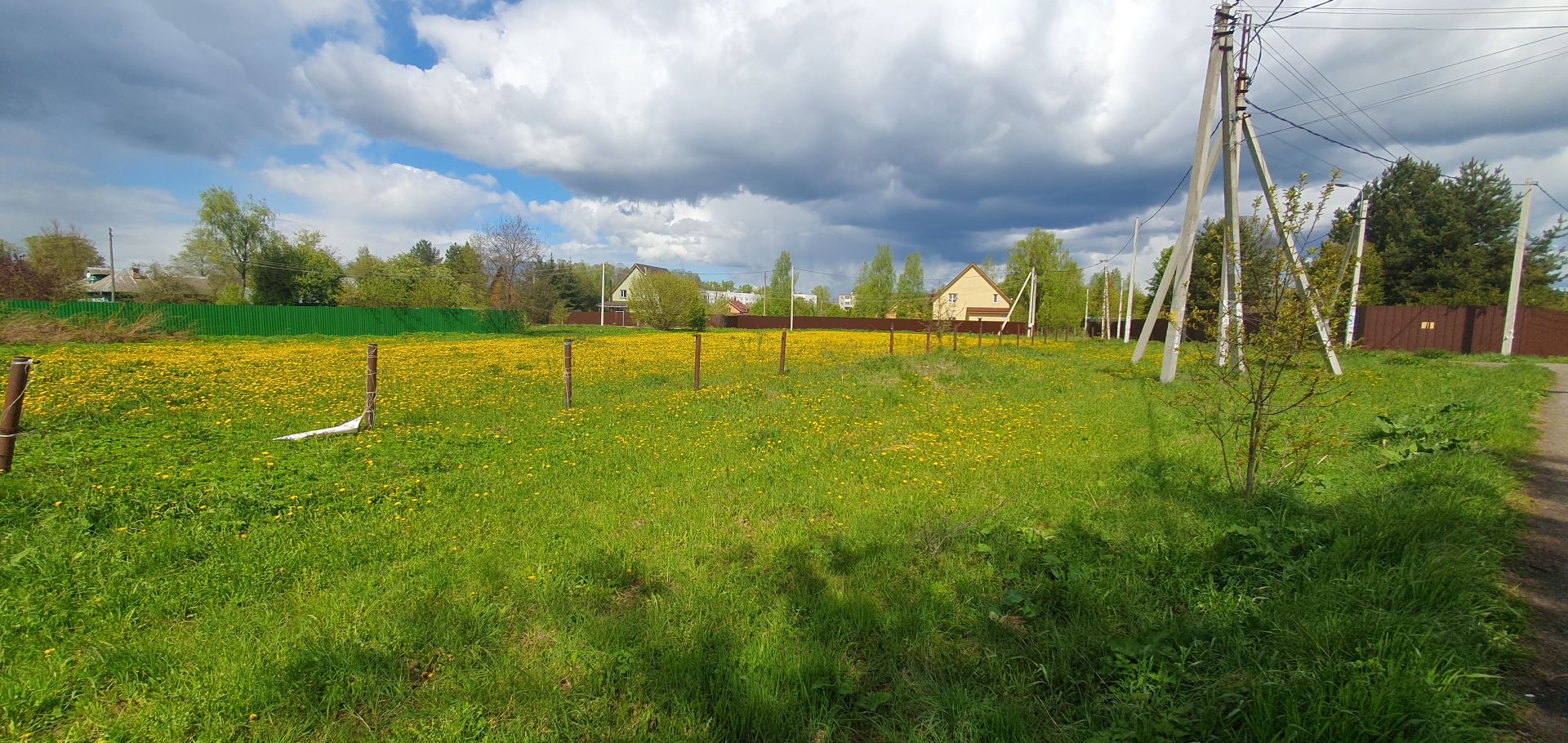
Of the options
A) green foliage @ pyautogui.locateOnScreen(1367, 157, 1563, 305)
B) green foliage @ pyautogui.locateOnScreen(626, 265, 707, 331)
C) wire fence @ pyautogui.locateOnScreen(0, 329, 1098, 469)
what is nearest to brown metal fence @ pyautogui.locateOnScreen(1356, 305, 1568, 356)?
green foliage @ pyautogui.locateOnScreen(1367, 157, 1563, 305)

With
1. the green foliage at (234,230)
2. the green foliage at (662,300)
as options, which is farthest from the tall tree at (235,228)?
the green foliage at (662,300)

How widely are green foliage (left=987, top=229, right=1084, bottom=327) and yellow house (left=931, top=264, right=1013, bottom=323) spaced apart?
2.71m

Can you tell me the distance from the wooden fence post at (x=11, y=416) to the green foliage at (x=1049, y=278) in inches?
1892

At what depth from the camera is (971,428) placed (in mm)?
8367

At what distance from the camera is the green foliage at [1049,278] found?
4459cm

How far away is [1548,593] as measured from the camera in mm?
2961

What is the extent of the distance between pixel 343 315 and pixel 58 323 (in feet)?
43.7

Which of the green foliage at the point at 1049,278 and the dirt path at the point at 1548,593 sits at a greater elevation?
the green foliage at the point at 1049,278

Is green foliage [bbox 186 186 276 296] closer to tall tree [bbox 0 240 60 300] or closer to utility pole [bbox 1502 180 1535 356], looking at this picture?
tall tree [bbox 0 240 60 300]

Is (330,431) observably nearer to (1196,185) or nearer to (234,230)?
(1196,185)

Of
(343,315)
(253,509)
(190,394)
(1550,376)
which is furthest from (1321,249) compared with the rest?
(343,315)

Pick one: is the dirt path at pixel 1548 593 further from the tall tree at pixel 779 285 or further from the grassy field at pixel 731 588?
the tall tree at pixel 779 285

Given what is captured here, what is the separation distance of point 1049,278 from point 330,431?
2283 inches

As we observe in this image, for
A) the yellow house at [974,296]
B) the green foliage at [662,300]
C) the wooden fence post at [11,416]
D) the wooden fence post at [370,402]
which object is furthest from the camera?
the yellow house at [974,296]
